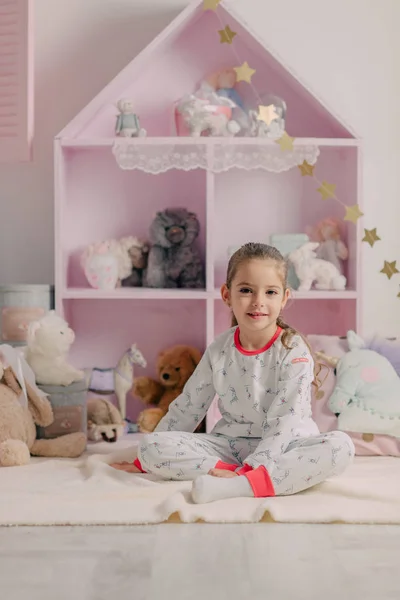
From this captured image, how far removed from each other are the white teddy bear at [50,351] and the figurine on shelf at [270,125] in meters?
0.94

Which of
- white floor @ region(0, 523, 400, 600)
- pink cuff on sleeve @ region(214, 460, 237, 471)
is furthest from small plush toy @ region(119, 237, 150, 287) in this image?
white floor @ region(0, 523, 400, 600)

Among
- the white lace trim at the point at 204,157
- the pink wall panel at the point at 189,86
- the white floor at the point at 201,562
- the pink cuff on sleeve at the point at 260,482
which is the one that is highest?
the pink wall panel at the point at 189,86

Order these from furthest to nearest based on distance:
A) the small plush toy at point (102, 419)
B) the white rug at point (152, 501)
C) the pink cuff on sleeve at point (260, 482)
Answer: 1. the small plush toy at point (102, 419)
2. the pink cuff on sleeve at point (260, 482)
3. the white rug at point (152, 501)

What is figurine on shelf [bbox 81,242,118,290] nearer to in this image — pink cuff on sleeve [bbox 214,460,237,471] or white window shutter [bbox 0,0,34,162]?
white window shutter [bbox 0,0,34,162]

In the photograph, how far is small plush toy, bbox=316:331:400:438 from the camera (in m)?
2.41

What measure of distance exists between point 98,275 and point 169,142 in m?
0.52

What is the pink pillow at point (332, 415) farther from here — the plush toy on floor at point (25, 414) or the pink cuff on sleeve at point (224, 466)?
the plush toy on floor at point (25, 414)

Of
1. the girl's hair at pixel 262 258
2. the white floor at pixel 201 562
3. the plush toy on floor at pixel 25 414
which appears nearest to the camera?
the white floor at pixel 201 562

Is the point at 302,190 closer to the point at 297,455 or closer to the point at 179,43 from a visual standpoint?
the point at 179,43

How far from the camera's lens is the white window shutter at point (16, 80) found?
2.73m

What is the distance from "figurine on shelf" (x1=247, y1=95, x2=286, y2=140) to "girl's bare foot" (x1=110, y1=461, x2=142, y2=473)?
4.04 feet

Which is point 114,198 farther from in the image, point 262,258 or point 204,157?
point 262,258

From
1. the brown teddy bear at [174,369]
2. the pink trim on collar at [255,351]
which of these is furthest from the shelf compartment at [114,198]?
the pink trim on collar at [255,351]

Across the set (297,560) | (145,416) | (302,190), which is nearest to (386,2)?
(302,190)
